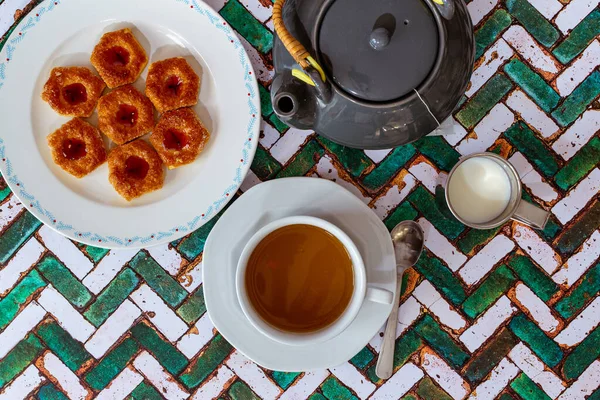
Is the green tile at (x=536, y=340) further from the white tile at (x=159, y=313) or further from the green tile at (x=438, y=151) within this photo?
the white tile at (x=159, y=313)

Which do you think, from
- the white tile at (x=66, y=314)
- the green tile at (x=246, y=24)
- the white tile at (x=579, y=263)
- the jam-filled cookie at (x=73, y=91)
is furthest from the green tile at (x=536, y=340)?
the jam-filled cookie at (x=73, y=91)

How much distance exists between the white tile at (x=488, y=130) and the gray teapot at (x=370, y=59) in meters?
0.34

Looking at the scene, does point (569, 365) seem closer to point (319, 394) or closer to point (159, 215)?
point (319, 394)

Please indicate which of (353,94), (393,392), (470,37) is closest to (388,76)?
(353,94)

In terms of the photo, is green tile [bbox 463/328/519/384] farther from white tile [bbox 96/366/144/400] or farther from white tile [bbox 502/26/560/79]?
white tile [bbox 96/366/144/400]

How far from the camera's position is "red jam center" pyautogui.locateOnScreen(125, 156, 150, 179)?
3.88ft

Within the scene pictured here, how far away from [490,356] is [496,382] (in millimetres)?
66

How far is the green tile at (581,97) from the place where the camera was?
120 centimetres

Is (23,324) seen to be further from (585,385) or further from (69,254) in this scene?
(585,385)

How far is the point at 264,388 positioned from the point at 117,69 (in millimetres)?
Result: 808

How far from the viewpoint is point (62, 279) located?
123 centimetres

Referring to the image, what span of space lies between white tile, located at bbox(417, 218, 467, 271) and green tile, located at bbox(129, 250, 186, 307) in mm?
582

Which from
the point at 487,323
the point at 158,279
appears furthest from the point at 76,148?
the point at 487,323

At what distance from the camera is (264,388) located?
1230 millimetres
